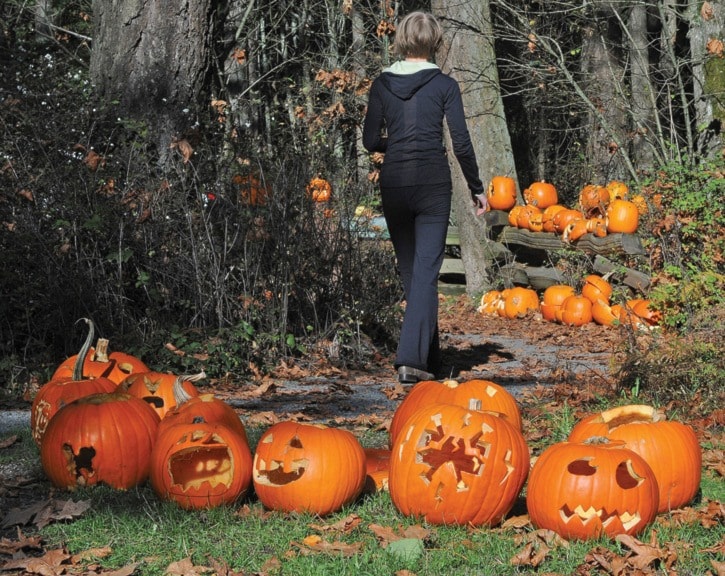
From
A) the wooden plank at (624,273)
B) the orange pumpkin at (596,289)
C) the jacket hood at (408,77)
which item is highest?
the jacket hood at (408,77)

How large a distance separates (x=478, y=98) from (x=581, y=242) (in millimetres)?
2939

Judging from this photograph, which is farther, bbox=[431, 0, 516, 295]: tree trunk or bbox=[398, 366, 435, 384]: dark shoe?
bbox=[431, 0, 516, 295]: tree trunk

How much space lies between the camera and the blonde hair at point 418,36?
6.69 m

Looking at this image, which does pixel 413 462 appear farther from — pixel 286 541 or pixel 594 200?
pixel 594 200

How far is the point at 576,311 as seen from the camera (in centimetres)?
1102

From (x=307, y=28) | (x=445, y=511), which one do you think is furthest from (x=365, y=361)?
(x=307, y=28)

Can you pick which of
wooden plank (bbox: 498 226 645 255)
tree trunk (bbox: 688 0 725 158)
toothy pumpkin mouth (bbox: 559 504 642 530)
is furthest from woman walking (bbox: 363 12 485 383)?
tree trunk (bbox: 688 0 725 158)

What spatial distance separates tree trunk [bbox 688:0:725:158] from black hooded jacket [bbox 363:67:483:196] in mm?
4722

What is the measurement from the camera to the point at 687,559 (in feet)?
11.0

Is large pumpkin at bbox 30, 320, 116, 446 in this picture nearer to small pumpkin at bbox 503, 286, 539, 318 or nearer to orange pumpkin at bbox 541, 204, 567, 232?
small pumpkin at bbox 503, 286, 539, 318

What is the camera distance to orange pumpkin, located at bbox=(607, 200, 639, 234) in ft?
35.6

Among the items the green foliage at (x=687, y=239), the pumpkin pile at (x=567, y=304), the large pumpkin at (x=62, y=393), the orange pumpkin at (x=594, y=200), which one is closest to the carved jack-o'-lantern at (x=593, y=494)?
the large pumpkin at (x=62, y=393)

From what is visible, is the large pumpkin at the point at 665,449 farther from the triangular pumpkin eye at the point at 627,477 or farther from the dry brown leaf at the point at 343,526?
the dry brown leaf at the point at 343,526

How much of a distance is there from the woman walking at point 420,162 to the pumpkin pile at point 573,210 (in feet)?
13.3
